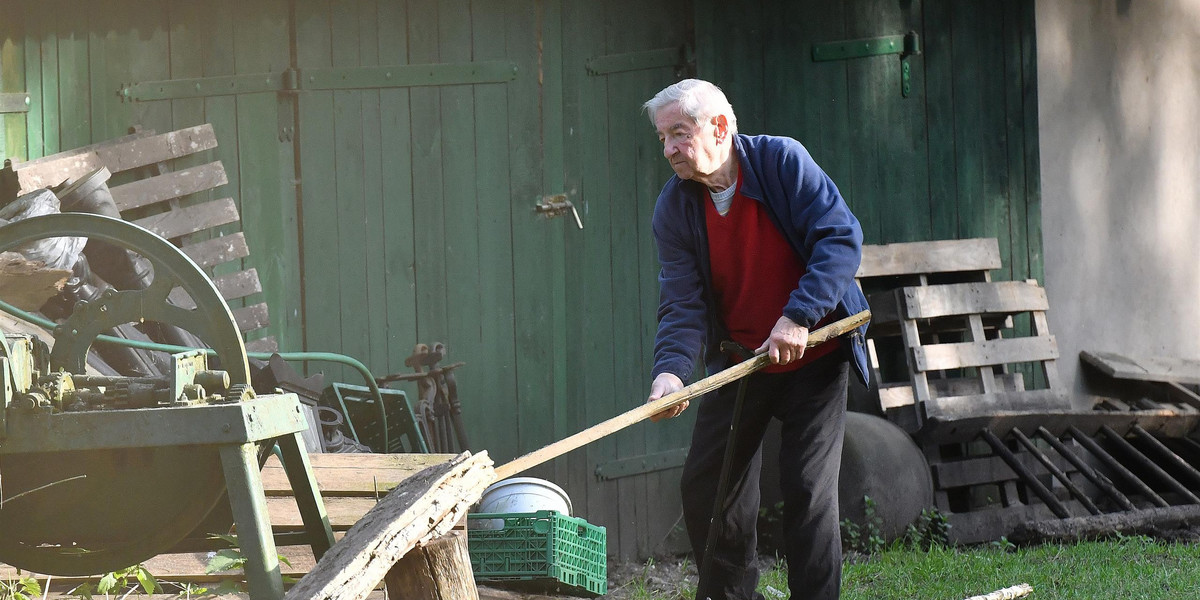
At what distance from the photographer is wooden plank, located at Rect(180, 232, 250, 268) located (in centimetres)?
499

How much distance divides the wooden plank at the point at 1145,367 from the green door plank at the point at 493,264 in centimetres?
323

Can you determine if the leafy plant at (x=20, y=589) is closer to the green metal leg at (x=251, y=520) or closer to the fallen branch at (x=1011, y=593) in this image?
the green metal leg at (x=251, y=520)

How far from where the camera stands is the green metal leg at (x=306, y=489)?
9.21 feet

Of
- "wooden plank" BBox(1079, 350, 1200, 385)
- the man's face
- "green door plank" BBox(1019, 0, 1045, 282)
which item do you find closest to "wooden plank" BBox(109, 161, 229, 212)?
the man's face

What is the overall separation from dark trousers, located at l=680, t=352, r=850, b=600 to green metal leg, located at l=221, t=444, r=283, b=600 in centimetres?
131

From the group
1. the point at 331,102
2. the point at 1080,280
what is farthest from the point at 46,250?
the point at 1080,280

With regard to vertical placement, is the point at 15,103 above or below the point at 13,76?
below

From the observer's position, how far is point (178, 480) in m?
2.68

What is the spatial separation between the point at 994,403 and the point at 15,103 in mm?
4610

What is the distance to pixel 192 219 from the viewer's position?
16.4 ft

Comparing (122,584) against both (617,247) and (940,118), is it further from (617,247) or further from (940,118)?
(940,118)

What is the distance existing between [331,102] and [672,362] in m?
2.53

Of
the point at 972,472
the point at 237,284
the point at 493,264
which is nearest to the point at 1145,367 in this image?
the point at 972,472

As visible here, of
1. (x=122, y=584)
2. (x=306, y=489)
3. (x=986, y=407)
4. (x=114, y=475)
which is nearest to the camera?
(x=114, y=475)
